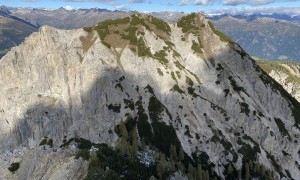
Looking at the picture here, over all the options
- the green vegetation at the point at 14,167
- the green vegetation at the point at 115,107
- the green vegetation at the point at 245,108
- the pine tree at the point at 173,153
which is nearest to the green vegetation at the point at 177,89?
the green vegetation at the point at 115,107

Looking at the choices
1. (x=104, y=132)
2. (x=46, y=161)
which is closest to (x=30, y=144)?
(x=104, y=132)

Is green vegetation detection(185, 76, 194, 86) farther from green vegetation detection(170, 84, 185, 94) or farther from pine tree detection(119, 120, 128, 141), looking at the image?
pine tree detection(119, 120, 128, 141)

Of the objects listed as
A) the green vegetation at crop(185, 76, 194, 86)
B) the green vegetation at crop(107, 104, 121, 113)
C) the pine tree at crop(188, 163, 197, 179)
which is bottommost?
the pine tree at crop(188, 163, 197, 179)

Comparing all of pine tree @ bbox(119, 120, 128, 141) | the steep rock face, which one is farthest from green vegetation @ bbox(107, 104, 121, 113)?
pine tree @ bbox(119, 120, 128, 141)

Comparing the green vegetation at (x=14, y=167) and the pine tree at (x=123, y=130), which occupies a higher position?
the green vegetation at (x=14, y=167)

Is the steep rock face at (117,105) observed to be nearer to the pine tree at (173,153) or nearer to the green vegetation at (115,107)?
the green vegetation at (115,107)

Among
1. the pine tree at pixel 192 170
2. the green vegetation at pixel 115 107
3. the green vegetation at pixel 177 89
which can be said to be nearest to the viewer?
the pine tree at pixel 192 170

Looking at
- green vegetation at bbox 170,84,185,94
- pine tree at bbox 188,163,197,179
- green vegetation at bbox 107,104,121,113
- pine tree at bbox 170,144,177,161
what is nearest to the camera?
pine tree at bbox 188,163,197,179

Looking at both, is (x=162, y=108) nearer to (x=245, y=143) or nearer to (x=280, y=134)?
(x=245, y=143)

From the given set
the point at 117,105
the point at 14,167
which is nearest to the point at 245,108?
the point at 117,105

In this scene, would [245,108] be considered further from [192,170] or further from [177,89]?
[192,170]

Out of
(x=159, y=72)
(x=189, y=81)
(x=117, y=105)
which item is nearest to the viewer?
(x=117, y=105)
